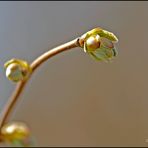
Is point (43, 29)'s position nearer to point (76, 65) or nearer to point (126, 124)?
point (76, 65)

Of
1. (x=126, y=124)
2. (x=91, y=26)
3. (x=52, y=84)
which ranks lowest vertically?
(x=126, y=124)

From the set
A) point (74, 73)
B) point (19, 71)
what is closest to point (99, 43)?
point (19, 71)

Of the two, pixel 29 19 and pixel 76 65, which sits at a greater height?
pixel 29 19

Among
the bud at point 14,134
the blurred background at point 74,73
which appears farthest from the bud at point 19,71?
the blurred background at point 74,73

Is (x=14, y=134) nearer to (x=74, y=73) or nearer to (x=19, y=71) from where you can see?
(x=19, y=71)

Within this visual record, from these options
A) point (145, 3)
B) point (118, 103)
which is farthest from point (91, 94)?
point (145, 3)

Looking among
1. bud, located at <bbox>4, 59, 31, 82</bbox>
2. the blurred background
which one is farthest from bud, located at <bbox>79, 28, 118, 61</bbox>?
the blurred background
